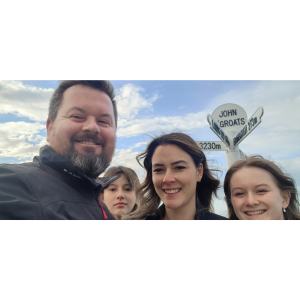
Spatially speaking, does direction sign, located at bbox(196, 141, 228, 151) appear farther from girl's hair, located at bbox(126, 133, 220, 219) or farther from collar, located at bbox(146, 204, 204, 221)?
collar, located at bbox(146, 204, 204, 221)

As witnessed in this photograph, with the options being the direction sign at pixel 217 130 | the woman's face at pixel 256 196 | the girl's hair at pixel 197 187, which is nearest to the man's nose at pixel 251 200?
the woman's face at pixel 256 196

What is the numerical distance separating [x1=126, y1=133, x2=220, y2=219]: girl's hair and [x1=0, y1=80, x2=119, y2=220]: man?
0.29 metres

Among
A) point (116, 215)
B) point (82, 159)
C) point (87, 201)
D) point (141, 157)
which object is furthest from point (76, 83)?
point (116, 215)

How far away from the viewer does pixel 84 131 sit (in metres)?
1.91

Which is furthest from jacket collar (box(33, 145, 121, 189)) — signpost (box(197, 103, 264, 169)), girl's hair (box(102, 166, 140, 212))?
signpost (box(197, 103, 264, 169))

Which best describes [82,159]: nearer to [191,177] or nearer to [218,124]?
[191,177]

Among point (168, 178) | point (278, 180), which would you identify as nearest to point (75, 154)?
point (168, 178)

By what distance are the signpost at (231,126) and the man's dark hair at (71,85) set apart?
0.88 meters

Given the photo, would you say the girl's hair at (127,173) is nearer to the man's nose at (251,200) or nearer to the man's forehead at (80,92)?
the man's forehead at (80,92)

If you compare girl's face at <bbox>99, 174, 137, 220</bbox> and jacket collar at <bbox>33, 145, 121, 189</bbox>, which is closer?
jacket collar at <bbox>33, 145, 121, 189</bbox>

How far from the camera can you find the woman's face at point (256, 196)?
1.79 meters

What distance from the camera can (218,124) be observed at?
198 cm

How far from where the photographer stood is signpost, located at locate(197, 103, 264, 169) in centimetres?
194

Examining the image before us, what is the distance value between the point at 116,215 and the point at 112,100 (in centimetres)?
105
